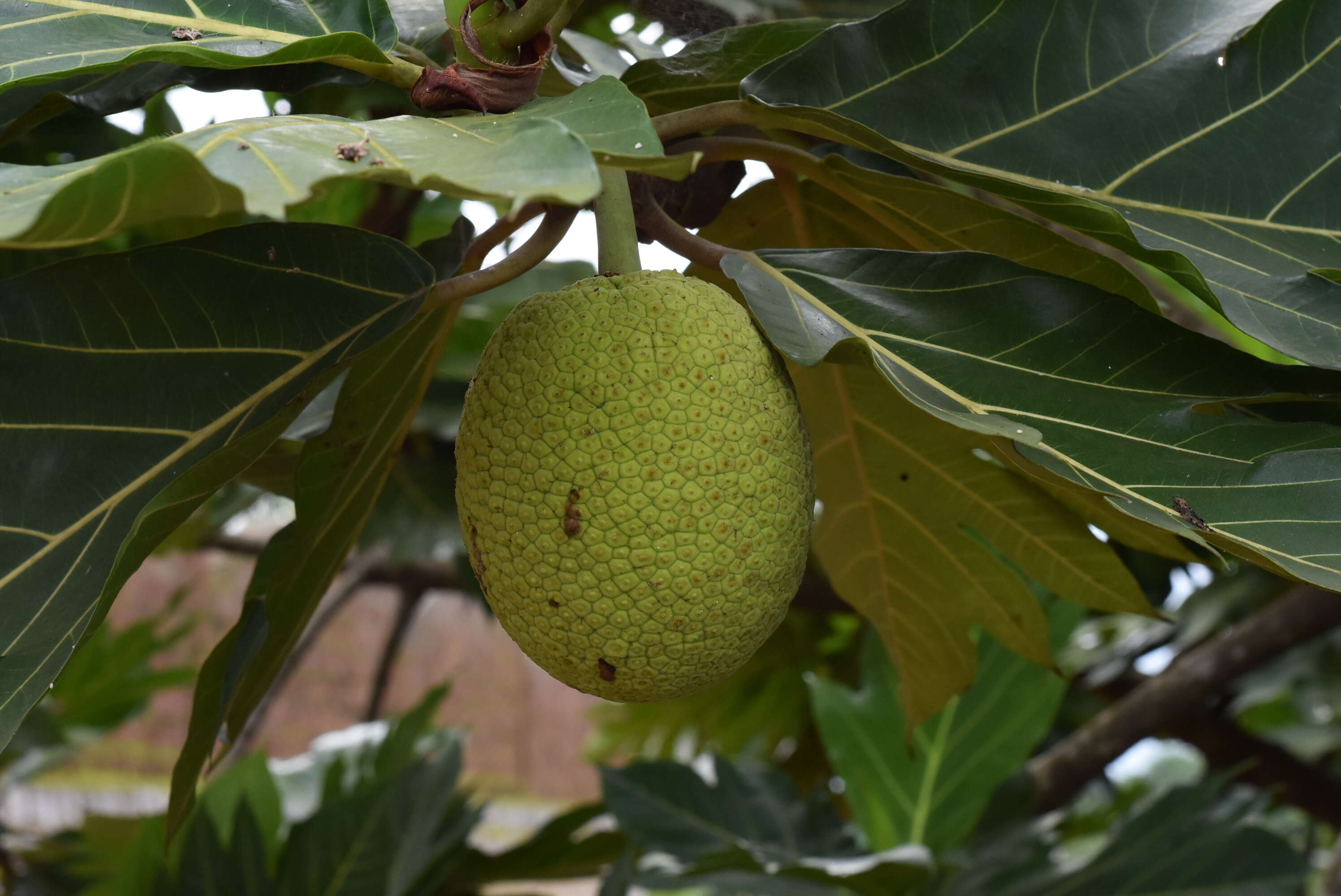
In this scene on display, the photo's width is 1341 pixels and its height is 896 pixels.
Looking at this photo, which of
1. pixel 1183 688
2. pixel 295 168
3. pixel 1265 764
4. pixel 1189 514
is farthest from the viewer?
pixel 1265 764

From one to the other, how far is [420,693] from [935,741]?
454 cm

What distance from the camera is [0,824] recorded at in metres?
1.62

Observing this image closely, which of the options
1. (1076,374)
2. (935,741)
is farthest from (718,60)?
(935,741)

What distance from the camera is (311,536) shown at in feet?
2.18

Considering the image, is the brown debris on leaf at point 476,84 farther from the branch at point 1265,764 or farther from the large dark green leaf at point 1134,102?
the branch at point 1265,764

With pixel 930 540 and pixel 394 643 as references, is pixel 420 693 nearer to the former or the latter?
pixel 394 643

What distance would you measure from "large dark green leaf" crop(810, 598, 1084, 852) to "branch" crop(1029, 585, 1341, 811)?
0.30 ft

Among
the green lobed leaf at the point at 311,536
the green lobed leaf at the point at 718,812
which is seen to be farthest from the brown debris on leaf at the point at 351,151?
the green lobed leaf at the point at 718,812

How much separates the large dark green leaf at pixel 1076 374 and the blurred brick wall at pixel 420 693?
15.0ft

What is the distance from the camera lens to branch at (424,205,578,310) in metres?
0.62

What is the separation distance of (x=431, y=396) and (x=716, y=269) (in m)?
0.80

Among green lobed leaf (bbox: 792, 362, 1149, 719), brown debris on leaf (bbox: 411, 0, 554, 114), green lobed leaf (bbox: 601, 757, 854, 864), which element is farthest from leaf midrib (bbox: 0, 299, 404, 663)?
green lobed leaf (bbox: 601, 757, 854, 864)

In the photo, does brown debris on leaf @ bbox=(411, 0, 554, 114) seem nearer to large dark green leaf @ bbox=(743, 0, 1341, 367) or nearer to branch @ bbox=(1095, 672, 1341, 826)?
large dark green leaf @ bbox=(743, 0, 1341, 367)

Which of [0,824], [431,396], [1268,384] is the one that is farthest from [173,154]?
[0,824]
